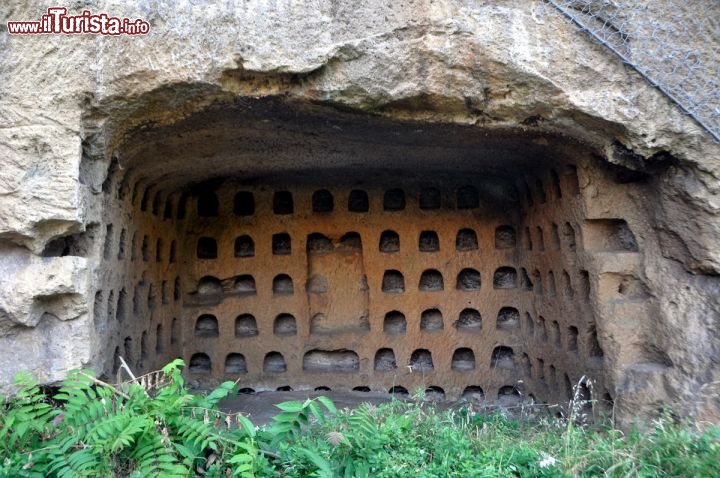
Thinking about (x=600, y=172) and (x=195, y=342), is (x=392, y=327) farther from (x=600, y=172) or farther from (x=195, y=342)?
(x=600, y=172)

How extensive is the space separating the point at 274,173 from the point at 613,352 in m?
2.45

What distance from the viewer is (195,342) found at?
4.64 metres

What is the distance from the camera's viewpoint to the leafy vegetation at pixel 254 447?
2.17m

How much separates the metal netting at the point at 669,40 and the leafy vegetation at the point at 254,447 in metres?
1.44

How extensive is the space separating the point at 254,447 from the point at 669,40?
2.48m

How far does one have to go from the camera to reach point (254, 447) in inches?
86.7

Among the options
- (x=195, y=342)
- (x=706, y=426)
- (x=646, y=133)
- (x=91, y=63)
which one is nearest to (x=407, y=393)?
(x=195, y=342)

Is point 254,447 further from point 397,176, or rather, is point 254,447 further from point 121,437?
point 397,176

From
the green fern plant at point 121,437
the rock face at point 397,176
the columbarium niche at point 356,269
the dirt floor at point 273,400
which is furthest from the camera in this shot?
the dirt floor at point 273,400

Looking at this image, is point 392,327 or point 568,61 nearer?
point 568,61

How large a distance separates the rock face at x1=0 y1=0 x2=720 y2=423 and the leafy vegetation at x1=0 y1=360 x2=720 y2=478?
16.5 inches

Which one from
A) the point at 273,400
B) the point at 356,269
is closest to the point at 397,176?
the point at 356,269

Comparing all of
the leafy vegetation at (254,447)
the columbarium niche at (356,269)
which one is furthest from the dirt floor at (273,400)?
the leafy vegetation at (254,447)

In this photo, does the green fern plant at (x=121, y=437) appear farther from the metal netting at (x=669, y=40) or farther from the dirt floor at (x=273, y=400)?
the metal netting at (x=669, y=40)
